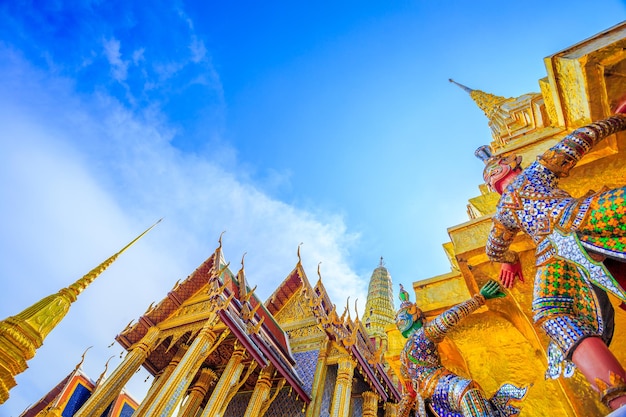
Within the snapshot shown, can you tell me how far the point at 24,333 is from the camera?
7.16 metres

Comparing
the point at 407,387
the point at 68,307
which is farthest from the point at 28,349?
the point at 407,387

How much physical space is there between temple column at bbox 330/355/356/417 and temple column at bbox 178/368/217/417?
272 centimetres

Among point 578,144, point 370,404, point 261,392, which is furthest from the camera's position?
point 370,404

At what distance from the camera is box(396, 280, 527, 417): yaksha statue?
2033 millimetres

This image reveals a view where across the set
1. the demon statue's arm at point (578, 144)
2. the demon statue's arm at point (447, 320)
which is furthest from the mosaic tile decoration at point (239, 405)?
the demon statue's arm at point (578, 144)

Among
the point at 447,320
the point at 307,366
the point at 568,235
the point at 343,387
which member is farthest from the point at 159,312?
the point at 568,235

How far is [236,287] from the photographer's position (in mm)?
7461

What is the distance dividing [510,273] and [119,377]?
7.50 metres

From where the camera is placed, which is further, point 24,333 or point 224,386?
point 24,333

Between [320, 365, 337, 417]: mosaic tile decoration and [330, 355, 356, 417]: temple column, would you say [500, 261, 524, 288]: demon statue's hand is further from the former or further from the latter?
[320, 365, 337, 417]: mosaic tile decoration

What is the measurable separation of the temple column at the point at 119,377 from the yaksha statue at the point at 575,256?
24.4ft

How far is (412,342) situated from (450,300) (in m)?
1.03

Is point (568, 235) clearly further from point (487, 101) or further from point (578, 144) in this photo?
point (487, 101)

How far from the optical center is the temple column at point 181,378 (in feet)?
17.9
